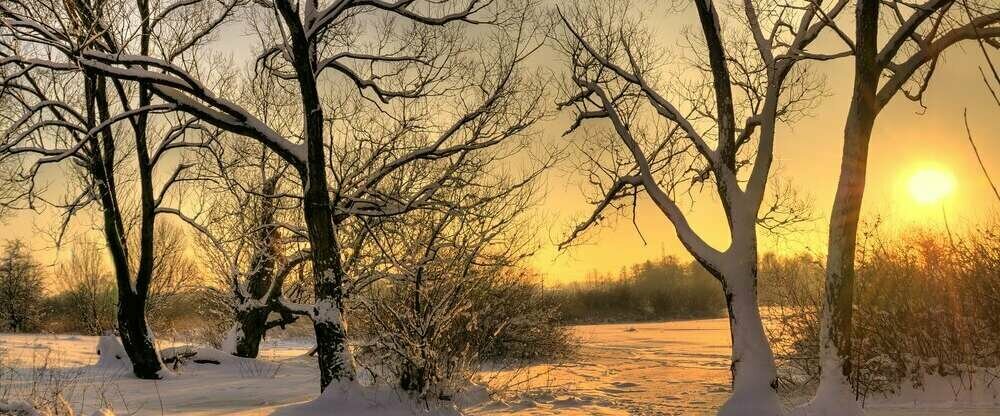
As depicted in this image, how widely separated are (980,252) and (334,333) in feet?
38.7

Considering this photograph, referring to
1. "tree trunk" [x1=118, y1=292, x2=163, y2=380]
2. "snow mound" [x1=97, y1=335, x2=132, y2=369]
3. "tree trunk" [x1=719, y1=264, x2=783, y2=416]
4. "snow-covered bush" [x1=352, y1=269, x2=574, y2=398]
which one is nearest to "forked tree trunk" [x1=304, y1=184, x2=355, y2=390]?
"snow-covered bush" [x1=352, y1=269, x2=574, y2=398]

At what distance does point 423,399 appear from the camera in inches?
354

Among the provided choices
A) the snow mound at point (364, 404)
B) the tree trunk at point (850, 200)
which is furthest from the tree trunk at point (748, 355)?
the snow mound at point (364, 404)

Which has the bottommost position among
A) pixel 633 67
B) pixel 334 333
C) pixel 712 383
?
pixel 712 383

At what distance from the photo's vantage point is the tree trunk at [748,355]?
28.2 ft

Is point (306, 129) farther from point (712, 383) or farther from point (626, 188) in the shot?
point (712, 383)

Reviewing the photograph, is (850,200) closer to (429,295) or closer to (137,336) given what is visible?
(429,295)

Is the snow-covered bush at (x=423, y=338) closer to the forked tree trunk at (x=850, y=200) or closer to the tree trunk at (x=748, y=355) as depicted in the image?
the tree trunk at (x=748, y=355)

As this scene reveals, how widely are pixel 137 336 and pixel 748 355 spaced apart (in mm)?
10971

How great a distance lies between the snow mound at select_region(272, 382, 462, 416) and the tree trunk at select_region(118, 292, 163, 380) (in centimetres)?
590

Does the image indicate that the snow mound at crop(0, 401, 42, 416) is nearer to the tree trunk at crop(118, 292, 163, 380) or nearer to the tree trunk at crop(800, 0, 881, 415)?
the tree trunk at crop(118, 292, 163, 380)

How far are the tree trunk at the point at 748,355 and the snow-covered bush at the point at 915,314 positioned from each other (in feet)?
8.98

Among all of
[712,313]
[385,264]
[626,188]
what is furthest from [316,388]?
[712,313]

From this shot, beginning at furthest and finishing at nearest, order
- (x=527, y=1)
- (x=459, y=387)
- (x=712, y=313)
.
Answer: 1. (x=712, y=313)
2. (x=527, y=1)
3. (x=459, y=387)
